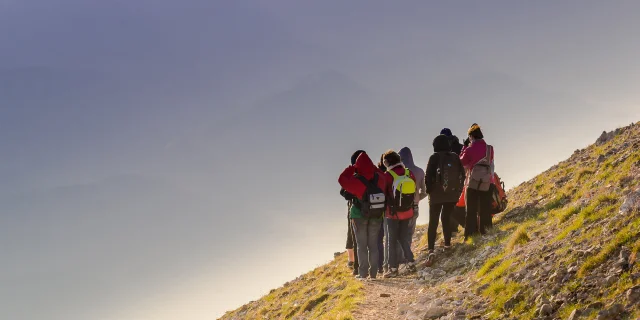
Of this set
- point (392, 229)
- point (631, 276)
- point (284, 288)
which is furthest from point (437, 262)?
point (284, 288)

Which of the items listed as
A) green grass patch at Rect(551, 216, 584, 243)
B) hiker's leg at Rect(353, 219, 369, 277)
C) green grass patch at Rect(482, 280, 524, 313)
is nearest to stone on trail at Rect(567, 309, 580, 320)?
green grass patch at Rect(482, 280, 524, 313)

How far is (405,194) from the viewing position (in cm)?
1597

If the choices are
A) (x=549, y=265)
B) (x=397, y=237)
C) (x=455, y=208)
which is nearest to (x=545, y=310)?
(x=549, y=265)

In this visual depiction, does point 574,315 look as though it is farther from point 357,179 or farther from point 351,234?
point 351,234

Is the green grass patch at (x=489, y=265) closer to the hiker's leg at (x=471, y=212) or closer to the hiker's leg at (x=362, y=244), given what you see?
the hiker's leg at (x=471, y=212)

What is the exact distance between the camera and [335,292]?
17.5 m

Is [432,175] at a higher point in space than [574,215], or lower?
higher

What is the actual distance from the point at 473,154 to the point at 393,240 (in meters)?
3.22

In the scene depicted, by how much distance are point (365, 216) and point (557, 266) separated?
605 centimetres

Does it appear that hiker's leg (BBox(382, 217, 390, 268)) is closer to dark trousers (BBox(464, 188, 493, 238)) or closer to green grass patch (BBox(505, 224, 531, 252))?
dark trousers (BBox(464, 188, 493, 238))

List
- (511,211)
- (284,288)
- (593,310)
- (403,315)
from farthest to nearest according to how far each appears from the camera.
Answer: (284,288), (511,211), (403,315), (593,310)

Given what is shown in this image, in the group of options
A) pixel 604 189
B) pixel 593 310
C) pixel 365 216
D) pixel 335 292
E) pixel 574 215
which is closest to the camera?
pixel 593 310

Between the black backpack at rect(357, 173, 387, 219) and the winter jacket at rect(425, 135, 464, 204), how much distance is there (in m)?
1.35

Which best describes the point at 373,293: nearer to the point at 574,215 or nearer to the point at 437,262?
the point at 437,262
